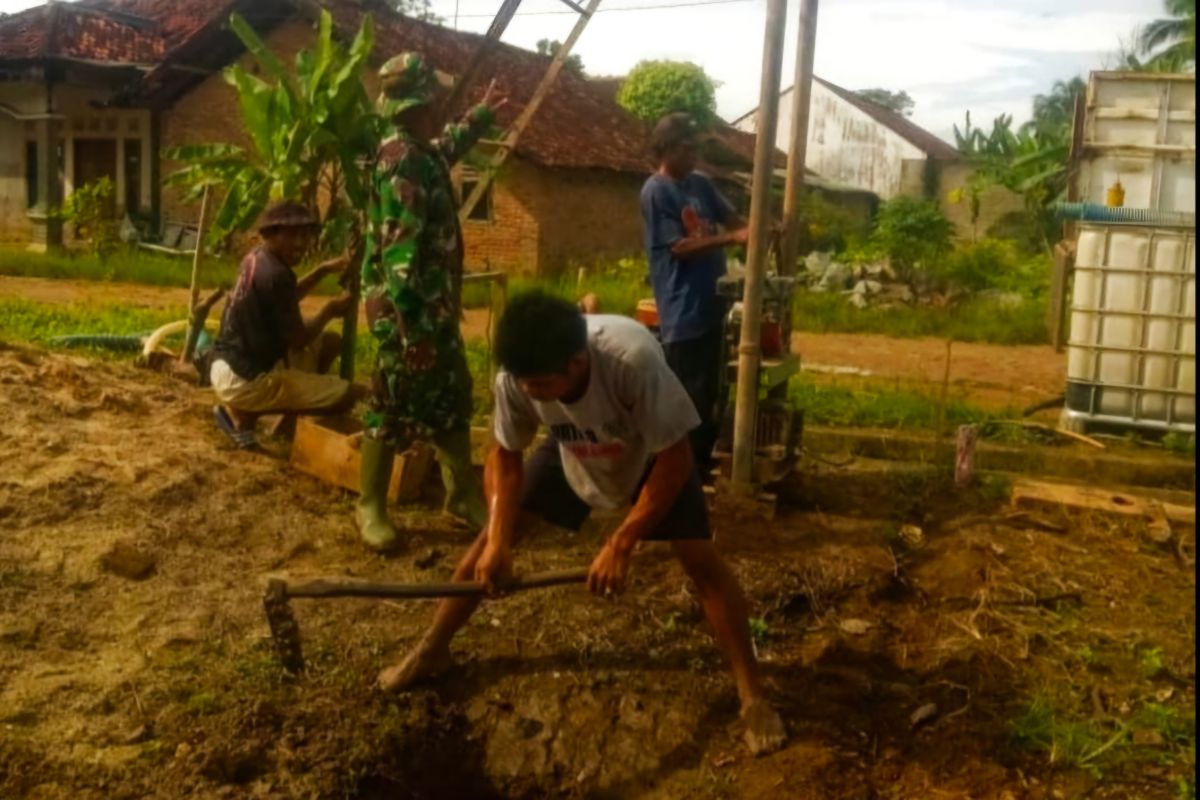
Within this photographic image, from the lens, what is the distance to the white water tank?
755 cm

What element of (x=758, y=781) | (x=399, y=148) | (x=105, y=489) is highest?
(x=399, y=148)

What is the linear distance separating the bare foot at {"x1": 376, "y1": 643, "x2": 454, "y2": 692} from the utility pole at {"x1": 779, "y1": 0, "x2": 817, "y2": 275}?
272cm

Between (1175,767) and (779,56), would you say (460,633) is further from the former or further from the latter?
(779,56)

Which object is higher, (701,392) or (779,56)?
(779,56)

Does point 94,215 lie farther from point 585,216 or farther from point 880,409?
point 880,409

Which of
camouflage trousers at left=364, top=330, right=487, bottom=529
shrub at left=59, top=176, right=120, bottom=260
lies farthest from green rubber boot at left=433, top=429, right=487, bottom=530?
shrub at left=59, top=176, right=120, bottom=260

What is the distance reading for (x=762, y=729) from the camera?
4012mm

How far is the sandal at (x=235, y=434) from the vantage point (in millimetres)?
6324

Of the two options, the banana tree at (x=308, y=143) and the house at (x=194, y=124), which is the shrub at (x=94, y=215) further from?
the banana tree at (x=308, y=143)

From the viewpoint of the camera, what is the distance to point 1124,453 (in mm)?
7422

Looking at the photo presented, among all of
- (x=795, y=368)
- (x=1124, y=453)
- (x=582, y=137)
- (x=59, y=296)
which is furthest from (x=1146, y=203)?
(x=582, y=137)

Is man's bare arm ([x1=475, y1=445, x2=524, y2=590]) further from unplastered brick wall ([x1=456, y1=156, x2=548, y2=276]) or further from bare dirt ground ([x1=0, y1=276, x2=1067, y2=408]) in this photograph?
unplastered brick wall ([x1=456, y1=156, x2=548, y2=276])

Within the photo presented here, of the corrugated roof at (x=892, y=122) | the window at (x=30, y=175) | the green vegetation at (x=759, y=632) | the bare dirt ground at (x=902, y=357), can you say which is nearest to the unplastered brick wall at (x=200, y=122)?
the window at (x=30, y=175)

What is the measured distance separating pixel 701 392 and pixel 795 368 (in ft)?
1.76
